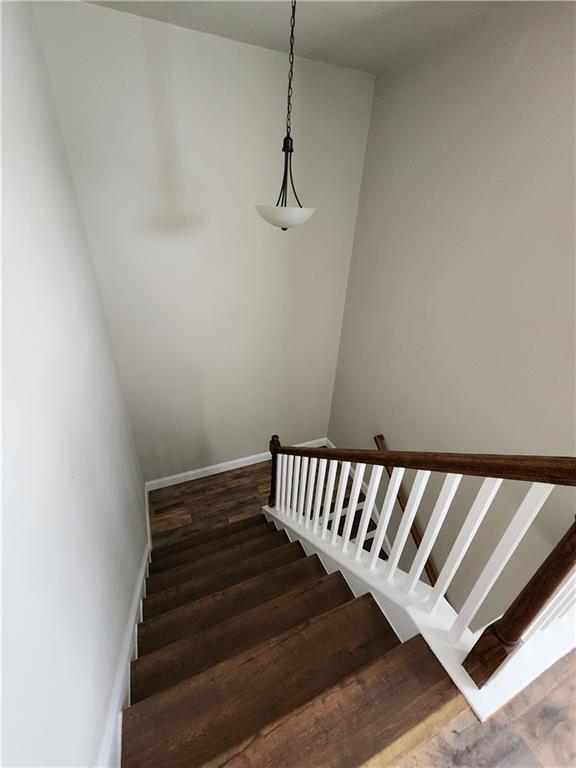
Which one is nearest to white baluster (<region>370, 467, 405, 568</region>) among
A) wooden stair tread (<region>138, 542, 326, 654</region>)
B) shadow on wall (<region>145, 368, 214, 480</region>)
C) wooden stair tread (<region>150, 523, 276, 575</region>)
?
wooden stair tread (<region>138, 542, 326, 654</region>)

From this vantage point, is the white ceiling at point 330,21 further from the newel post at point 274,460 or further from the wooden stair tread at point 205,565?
the wooden stair tread at point 205,565

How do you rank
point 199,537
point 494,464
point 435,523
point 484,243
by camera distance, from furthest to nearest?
point 199,537 → point 484,243 → point 435,523 → point 494,464

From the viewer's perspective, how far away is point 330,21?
1.62 metres

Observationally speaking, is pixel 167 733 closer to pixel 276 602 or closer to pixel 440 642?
pixel 276 602

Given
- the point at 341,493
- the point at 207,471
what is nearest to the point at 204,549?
the point at 207,471

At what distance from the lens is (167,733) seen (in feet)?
3.23

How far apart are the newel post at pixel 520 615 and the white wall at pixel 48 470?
1103mm

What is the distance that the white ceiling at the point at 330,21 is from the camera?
1500mm

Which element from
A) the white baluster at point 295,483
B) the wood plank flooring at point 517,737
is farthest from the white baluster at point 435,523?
the white baluster at point 295,483

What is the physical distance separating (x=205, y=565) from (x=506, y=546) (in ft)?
6.17

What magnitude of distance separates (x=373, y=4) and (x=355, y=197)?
3.64 ft

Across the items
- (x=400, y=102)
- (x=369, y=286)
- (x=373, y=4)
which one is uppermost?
(x=373, y=4)

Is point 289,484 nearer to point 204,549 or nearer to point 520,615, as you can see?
point 204,549

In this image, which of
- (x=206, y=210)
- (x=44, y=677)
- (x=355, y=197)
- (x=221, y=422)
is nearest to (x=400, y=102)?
(x=355, y=197)
